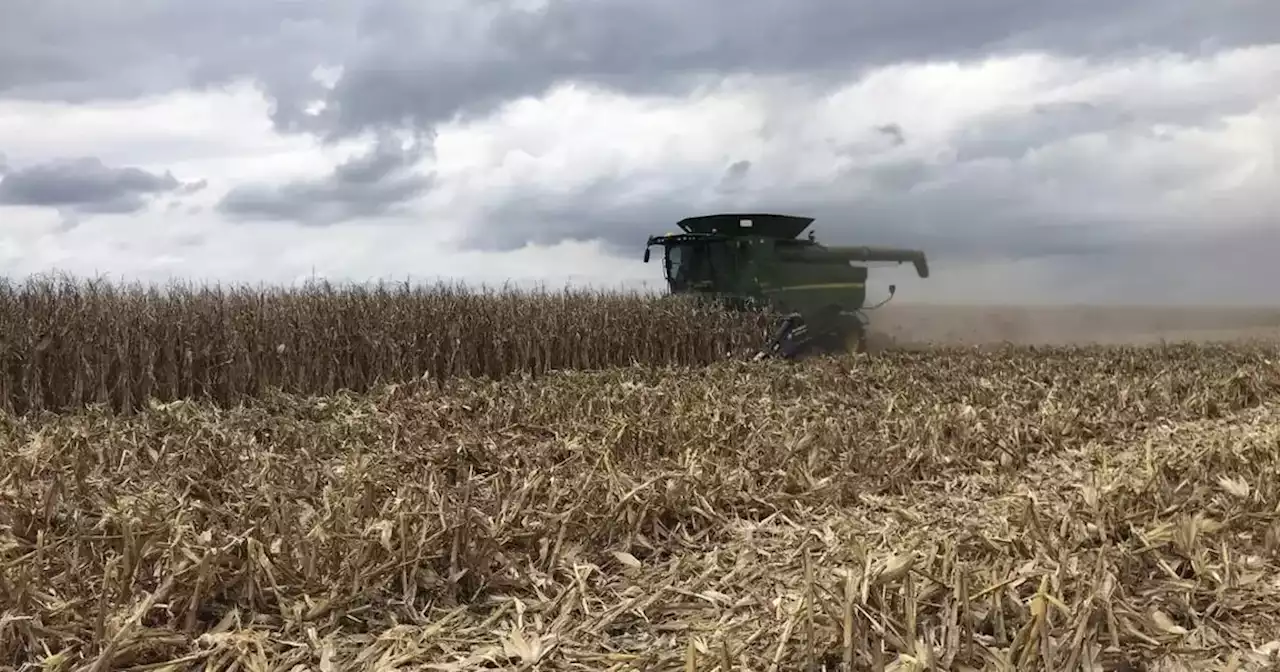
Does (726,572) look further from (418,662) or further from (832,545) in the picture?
(418,662)

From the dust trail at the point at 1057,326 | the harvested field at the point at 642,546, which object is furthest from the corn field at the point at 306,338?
the dust trail at the point at 1057,326

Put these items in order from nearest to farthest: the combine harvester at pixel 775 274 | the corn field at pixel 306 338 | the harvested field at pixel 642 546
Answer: the harvested field at pixel 642 546 → the corn field at pixel 306 338 → the combine harvester at pixel 775 274

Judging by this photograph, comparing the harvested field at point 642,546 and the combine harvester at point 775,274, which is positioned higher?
the combine harvester at point 775,274

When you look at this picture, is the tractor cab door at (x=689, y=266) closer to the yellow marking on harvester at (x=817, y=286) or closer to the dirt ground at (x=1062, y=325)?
the yellow marking on harvester at (x=817, y=286)

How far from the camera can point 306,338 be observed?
1012 cm

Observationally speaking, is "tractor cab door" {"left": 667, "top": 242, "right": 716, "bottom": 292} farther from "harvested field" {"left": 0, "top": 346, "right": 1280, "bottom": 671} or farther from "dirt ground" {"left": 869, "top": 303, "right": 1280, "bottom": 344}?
"harvested field" {"left": 0, "top": 346, "right": 1280, "bottom": 671}

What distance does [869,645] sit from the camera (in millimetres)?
2416

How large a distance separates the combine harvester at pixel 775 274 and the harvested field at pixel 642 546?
8.36m

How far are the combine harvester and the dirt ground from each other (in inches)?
61.5

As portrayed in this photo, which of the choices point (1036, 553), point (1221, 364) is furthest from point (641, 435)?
point (1221, 364)

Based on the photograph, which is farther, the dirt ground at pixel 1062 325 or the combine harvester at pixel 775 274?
the dirt ground at pixel 1062 325

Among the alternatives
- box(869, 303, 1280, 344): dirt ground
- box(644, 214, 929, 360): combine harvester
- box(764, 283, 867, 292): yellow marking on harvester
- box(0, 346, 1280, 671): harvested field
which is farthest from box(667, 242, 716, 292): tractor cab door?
box(0, 346, 1280, 671): harvested field

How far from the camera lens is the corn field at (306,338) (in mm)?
8703

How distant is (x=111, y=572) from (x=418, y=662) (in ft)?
3.47
